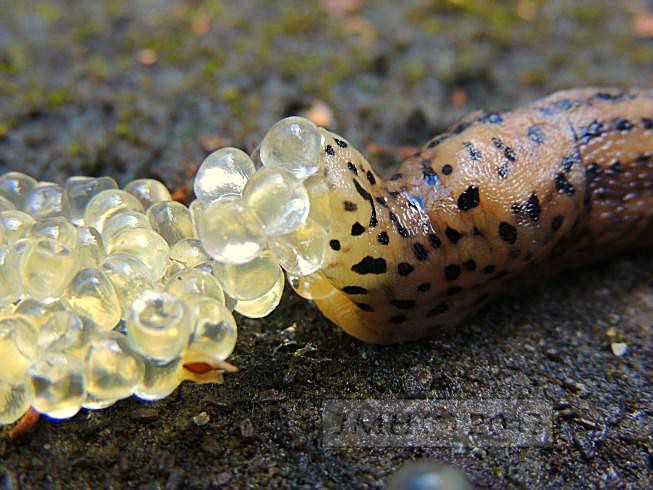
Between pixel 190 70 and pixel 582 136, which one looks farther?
pixel 190 70

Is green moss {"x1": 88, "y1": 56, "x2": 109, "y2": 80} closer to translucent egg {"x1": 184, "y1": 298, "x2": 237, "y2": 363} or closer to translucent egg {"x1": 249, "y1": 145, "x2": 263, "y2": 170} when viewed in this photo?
translucent egg {"x1": 249, "y1": 145, "x2": 263, "y2": 170}

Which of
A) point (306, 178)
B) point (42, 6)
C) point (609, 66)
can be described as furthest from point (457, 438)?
point (42, 6)

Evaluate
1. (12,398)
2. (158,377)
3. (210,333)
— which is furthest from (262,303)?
(12,398)

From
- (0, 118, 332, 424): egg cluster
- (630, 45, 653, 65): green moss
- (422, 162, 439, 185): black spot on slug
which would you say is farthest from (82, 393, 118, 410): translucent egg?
(630, 45, 653, 65): green moss

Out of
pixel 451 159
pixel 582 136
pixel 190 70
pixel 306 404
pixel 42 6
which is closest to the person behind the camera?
pixel 306 404

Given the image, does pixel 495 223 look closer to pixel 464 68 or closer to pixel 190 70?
pixel 464 68

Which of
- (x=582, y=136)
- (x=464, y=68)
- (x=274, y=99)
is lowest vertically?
(x=274, y=99)

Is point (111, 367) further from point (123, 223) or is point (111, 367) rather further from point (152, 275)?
point (123, 223)
